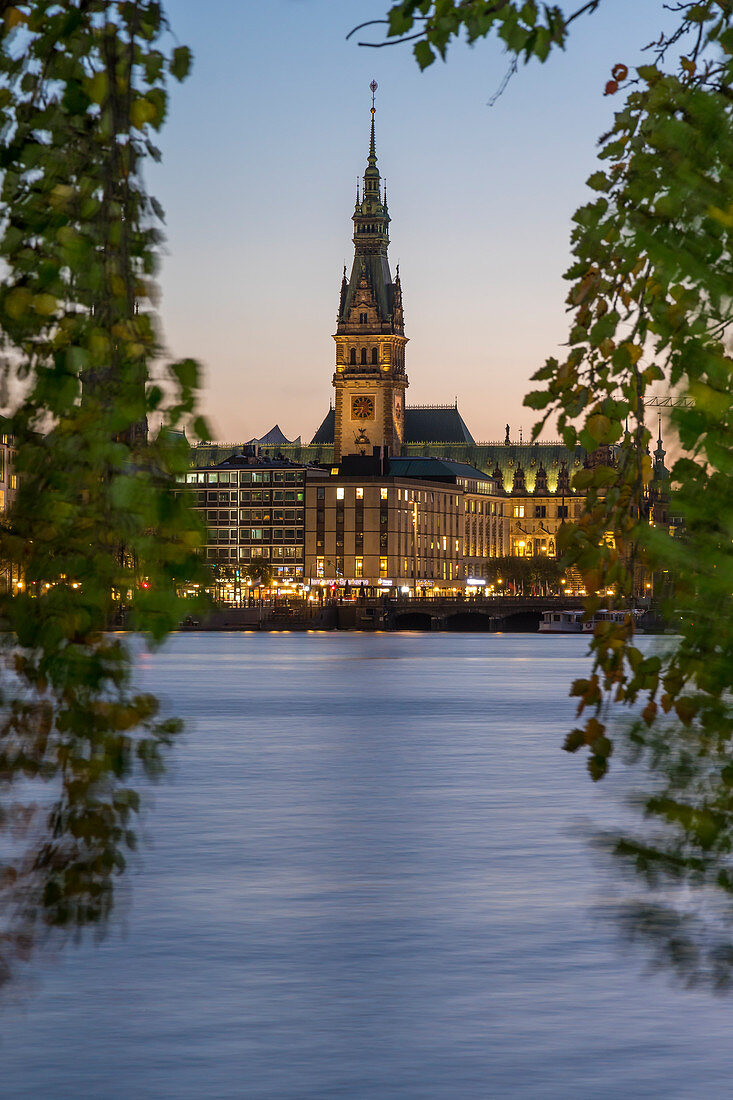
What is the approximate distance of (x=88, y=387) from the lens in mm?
4969

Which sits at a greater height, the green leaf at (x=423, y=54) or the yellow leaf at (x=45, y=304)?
the green leaf at (x=423, y=54)

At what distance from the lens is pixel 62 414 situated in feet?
16.2

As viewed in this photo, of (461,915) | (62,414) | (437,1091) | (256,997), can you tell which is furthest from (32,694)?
(461,915)

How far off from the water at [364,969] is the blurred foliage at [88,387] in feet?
1.61

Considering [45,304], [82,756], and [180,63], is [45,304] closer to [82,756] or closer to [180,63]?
[180,63]

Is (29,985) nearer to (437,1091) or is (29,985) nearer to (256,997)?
(256,997)

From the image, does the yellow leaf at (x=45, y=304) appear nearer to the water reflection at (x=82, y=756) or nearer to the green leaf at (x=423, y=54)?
the water reflection at (x=82, y=756)

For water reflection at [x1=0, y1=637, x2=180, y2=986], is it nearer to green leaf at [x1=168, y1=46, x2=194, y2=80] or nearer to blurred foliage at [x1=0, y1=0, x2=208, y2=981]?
blurred foliage at [x1=0, y1=0, x2=208, y2=981]

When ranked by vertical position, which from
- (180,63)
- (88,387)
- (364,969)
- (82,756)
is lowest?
(364,969)

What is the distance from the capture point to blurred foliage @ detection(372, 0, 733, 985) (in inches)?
191

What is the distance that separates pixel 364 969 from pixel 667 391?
12.1 metres

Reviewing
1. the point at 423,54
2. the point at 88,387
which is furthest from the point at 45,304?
the point at 423,54

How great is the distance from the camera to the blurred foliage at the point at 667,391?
4.84m

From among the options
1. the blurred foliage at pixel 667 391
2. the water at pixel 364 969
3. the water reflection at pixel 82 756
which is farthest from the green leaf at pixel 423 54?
the water at pixel 364 969
